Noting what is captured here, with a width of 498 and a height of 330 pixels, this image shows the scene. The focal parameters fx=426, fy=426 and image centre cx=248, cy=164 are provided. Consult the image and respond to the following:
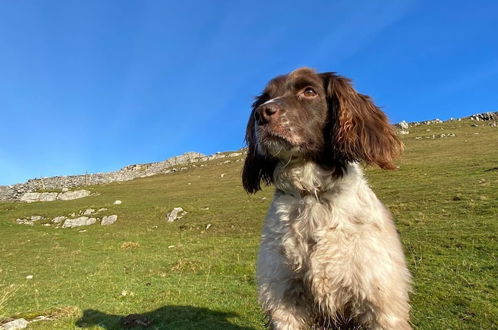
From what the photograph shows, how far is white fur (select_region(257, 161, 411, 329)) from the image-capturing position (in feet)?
17.2

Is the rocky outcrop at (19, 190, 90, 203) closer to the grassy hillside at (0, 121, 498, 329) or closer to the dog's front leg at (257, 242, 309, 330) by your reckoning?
the grassy hillside at (0, 121, 498, 329)

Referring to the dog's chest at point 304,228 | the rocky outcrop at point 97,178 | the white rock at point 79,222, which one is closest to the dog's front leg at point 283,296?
the dog's chest at point 304,228

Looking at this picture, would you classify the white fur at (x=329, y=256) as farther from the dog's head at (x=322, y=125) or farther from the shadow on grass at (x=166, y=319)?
the shadow on grass at (x=166, y=319)

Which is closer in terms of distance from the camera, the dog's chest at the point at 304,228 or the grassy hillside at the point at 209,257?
the dog's chest at the point at 304,228

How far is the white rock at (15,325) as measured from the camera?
831 cm

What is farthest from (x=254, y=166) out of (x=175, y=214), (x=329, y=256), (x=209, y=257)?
(x=175, y=214)

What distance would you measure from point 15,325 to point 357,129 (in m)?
7.64

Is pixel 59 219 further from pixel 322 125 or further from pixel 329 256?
pixel 329 256

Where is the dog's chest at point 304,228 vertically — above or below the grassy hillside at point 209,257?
above

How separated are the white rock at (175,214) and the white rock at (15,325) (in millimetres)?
27486

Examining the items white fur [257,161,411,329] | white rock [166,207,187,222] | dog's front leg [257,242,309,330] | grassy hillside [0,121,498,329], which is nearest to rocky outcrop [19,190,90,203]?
grassy hillside [0,121,498,329]

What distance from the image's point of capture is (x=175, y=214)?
37188 millimetres

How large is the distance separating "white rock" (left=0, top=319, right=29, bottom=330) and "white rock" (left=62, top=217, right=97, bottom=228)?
31.5m

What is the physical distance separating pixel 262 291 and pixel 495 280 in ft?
27.8
